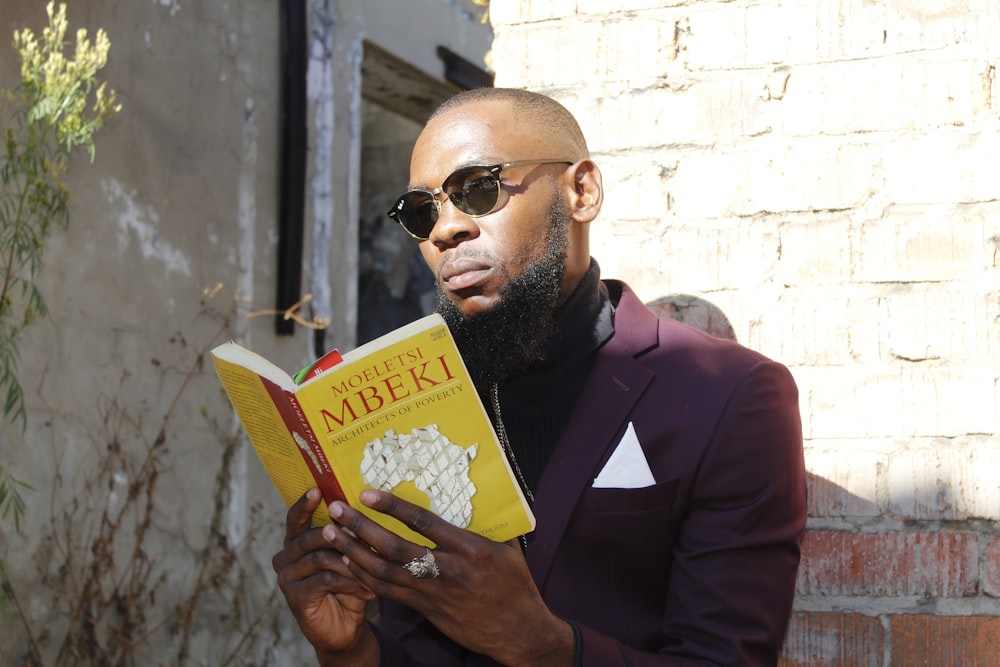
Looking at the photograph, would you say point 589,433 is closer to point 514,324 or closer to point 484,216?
point 514,324

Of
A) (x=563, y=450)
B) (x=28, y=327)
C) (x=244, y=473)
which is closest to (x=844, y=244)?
(x=563, y=450)

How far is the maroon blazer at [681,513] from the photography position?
80.7 inches

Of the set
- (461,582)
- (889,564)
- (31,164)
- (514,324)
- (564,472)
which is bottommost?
(889,564)

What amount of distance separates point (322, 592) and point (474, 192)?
0.91 metres

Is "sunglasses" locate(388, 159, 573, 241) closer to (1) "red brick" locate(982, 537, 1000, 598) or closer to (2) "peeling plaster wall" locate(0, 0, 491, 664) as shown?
→ (1) "red brick" locate(982, 537, 1000, 598)

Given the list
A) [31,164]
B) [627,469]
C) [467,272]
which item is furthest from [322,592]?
[31,164]

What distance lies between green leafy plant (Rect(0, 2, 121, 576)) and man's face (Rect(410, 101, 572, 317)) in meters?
2.25

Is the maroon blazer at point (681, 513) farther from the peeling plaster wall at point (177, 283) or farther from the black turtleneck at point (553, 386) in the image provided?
the peeling plaster wall at point (177, 283)

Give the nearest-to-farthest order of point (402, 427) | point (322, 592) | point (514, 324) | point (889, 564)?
point (402, 427)
point (322, 592)
point (514, 324)
point (889, 564)

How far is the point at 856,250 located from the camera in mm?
2633

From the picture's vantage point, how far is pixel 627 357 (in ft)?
7.66

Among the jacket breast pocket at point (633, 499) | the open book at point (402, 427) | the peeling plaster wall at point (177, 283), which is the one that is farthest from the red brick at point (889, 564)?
the peeling plaster wall at point (177, 283)

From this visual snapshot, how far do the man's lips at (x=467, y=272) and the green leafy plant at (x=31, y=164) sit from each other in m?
2.28

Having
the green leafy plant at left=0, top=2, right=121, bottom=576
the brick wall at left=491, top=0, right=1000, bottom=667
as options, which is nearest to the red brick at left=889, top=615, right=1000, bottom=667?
the brick wall at left=491, top=0, right=1000, bottom=667
